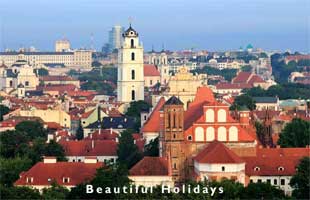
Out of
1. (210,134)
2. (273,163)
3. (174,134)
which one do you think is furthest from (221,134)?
(273,163)

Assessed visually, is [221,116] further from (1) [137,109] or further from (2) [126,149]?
(1) [137,109]

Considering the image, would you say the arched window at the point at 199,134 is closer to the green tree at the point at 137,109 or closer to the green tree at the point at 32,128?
the green tree at the point at 32,128

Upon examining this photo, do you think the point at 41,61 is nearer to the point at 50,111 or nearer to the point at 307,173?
the point at 50,111

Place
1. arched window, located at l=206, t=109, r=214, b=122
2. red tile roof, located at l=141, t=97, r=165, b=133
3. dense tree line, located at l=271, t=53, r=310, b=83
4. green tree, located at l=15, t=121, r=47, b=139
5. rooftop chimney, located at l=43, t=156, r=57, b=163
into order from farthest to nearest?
dense tree line, located at l=271, t=53, r=310, b=83 < green tree, located at l=15, t=121, r=47, b=139 < red tile roof, located at l=141, t=97, r=165, b=133 < arched window, located at l=206, t=109, r=214, b=122 < rooftop chimney, located at l=43, t=156, r=57, b=163

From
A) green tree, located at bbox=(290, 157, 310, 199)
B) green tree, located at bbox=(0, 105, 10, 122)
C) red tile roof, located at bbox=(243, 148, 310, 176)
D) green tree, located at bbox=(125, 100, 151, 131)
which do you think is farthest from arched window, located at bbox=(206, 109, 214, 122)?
green tree, located at bbox=(0, 105, 10, 122)

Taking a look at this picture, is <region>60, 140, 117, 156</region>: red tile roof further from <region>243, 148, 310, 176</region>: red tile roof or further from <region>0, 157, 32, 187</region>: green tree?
<region>243, 148, 310, 176</region>: red tile roof
